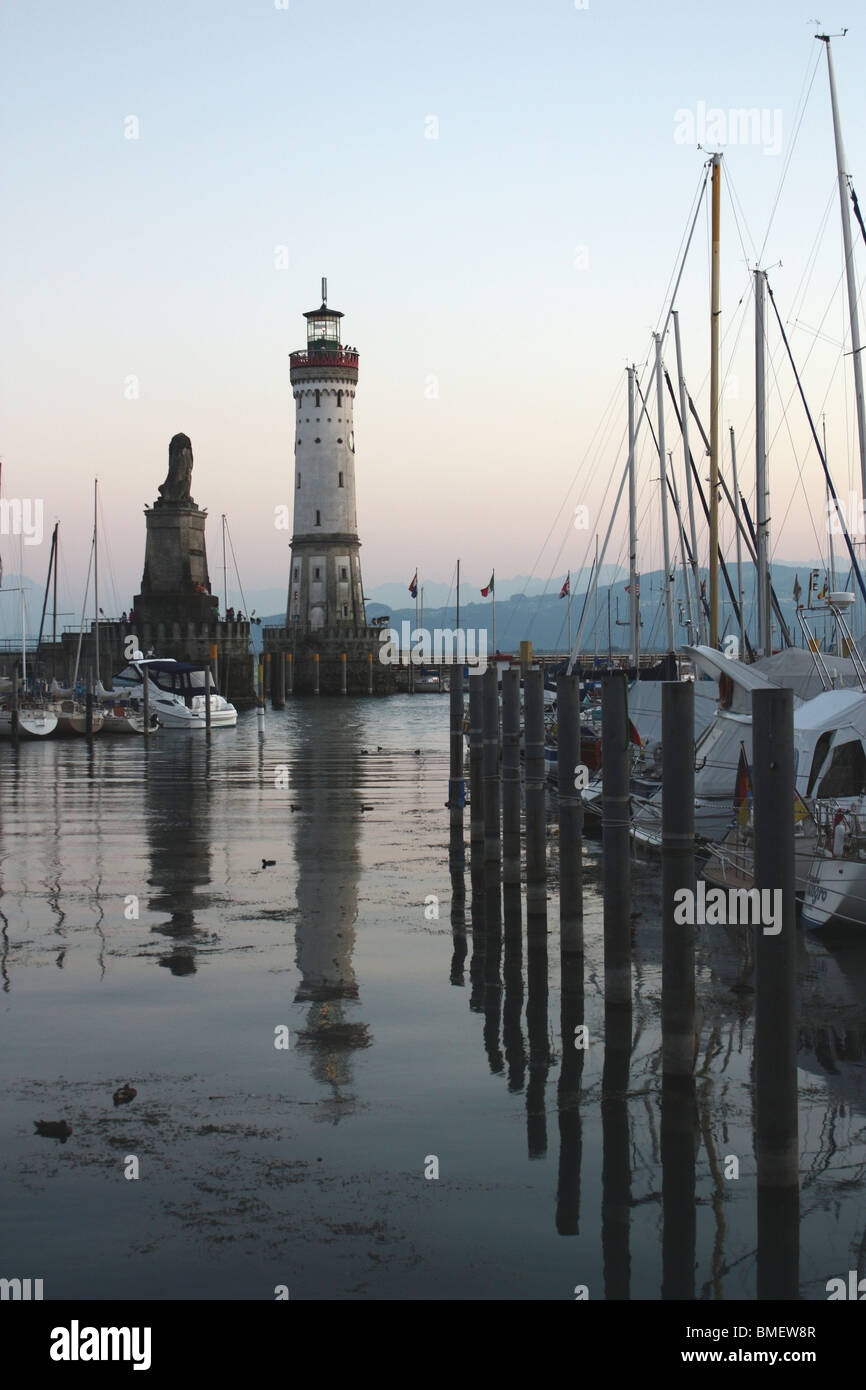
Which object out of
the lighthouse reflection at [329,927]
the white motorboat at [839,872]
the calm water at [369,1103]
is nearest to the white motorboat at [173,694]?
the lighthouse reflection at [329,927]

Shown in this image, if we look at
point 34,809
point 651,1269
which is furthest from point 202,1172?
point 34,809

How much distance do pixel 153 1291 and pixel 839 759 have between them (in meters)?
12.6

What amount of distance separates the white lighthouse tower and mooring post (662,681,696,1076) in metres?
104

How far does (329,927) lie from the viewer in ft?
56.0

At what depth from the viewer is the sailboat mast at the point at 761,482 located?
29094 mm

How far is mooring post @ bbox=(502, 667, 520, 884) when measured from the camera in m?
18.2

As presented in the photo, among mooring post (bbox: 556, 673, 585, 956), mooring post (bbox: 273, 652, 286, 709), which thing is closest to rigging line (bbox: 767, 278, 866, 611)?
mooring post (bbox: 556, 673, 585, 956)

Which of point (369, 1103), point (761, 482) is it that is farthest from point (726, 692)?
point (369, 1103)

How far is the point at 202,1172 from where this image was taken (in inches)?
361

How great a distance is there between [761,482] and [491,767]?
526 inches

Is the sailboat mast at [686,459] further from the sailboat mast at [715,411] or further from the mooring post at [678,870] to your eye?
the mooring post at [678,870]

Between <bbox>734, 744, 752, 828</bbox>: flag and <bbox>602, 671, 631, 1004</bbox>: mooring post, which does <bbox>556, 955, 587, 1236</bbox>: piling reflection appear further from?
<bbox>734, 744, 752, 828</bbox>: flag
